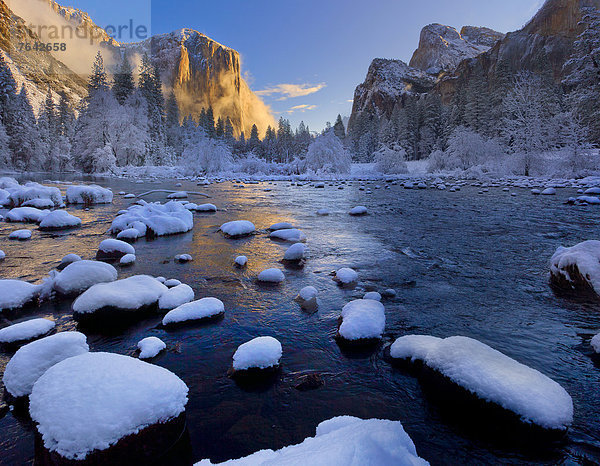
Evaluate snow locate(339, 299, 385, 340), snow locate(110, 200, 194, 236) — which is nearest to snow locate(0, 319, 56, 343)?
snow locate(339, 299, 385, 340)

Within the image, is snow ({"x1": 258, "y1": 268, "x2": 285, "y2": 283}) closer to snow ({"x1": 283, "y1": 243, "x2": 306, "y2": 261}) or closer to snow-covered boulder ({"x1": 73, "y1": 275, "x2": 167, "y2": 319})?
snow ({"x1": 283, "y1": 243, "x2": 306, "y2": 261})

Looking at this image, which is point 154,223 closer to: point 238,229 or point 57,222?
point 238,229

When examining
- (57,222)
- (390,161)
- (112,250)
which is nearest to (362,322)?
(112,250)

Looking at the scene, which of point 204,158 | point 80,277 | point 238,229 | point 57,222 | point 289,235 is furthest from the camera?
point 204,158

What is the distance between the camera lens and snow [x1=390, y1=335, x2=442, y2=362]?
3295 millimetres

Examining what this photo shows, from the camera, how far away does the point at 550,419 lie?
2.35 m

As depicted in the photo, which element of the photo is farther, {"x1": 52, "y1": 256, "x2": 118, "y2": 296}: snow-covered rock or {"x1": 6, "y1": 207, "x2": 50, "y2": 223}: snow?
{"x1": 6, "y1": 207, "x2": 50, "y2": 223}: snow

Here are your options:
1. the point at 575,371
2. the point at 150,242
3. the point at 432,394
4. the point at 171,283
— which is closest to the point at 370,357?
the point at 432,394

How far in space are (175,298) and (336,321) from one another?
2.42m

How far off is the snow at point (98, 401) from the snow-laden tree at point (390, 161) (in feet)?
139

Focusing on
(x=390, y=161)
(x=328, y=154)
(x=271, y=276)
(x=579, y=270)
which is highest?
(x=328, y=154)

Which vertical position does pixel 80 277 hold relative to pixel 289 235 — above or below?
below

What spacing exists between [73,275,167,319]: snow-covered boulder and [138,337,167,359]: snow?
84 centimetres

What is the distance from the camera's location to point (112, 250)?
707cm
